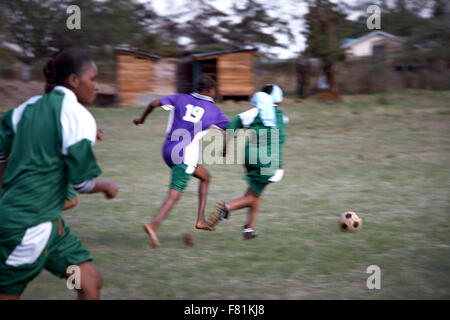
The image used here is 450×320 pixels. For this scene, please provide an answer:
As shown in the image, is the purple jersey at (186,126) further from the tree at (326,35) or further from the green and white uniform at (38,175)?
the tree at (326,35)

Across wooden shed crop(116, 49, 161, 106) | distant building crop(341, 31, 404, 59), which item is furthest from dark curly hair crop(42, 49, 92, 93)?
distant building crop(341, 31, 404, 59)

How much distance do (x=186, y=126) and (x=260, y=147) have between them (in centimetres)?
91

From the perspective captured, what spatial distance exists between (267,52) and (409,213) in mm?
25392

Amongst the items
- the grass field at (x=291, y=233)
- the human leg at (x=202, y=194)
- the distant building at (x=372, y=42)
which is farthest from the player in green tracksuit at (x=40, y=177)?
the distant building at (x=372, y=42)

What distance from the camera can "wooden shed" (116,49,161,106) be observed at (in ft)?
78.4

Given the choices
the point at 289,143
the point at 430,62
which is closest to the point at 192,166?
the point at 289,143

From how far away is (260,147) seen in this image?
19.6 ft

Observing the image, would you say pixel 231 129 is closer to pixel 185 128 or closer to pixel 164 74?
pixel 185 128

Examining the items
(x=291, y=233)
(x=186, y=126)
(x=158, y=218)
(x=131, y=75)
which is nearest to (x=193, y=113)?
(x=186, y=126)

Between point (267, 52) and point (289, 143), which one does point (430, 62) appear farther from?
point (289, 143)

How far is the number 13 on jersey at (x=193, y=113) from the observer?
5758mm

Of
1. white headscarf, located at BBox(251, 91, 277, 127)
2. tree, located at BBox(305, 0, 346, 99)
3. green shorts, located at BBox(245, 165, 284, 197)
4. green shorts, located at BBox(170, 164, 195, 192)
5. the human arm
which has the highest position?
white headscarf, located at BBox(251, 91, 277, 127)

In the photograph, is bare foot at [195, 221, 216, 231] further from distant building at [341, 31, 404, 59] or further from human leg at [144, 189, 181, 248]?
distant building at [341, 31, 404, 59]

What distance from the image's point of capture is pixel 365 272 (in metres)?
4.76
